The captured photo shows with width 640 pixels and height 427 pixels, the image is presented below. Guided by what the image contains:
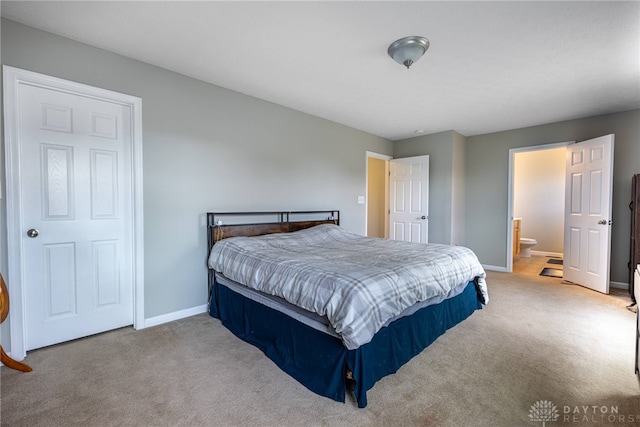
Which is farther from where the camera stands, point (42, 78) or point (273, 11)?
point (42, 78)

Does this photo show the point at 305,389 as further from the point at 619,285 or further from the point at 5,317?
the point at 619,285

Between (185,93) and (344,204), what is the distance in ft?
8.78

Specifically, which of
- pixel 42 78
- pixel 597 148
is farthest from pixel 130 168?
pixel 597 148

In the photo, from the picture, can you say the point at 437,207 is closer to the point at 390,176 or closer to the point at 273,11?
the point at 390,176

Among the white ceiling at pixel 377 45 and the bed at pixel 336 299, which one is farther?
the white ceiling at pixel 377 45

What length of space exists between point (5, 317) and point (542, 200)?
852 centimetres

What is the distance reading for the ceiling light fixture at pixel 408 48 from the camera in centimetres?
213

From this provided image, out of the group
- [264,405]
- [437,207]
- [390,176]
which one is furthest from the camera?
[390,176]

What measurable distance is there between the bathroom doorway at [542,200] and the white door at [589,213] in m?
1.94

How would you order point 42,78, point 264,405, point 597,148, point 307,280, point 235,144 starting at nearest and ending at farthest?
point 264,405 < point 307,280 < point 42,78 < point 235,144 < point 597,148

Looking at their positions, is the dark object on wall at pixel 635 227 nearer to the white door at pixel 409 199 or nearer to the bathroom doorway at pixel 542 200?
the bathroom doorway at pixel 542 200

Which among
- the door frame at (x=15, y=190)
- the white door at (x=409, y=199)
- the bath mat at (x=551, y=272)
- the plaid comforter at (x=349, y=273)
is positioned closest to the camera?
the plaid comforter at (x=349, y=273)

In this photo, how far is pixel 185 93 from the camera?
2.80 m

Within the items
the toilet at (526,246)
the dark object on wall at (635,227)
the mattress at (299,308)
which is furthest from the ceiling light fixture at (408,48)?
Answer: the toilet at (526,246)
